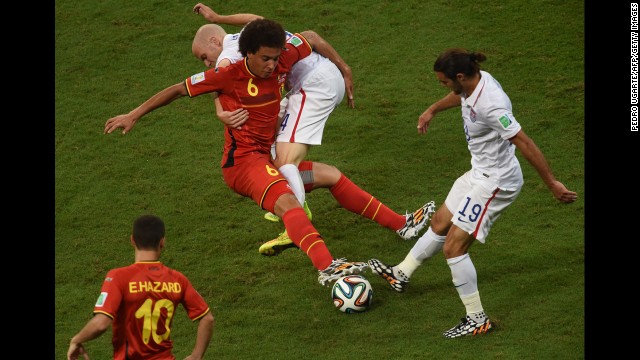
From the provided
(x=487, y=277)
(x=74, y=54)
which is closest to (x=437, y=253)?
(x=487, y=277)

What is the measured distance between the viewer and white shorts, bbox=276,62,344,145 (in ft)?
24.1

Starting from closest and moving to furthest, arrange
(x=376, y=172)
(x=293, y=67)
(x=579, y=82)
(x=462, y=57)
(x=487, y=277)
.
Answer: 1. (x=462, y=57)
2. (x=487, y=277)
3. (x=293, y=67)
4. (x=376, y=172)
5. (x=579, y=82)

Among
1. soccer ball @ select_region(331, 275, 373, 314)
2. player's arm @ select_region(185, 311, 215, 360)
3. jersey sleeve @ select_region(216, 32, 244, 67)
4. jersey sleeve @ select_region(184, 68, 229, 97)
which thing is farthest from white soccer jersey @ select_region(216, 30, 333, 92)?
player's arm @ select_region(185, 311, 215, 360)

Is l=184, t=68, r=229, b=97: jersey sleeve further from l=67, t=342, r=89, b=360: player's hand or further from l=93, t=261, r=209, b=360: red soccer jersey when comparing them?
l=67, t=342, r=89, b=360: player's hand

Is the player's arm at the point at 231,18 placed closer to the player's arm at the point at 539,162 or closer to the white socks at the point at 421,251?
the white socks at the point at 421,251

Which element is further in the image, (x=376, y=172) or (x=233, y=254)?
(x=376, y=172)

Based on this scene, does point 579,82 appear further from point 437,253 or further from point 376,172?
point 437,253

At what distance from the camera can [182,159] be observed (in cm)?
909

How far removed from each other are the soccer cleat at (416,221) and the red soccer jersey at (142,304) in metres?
2.86

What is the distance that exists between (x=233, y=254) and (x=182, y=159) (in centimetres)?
173

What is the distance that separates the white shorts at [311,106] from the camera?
736cm

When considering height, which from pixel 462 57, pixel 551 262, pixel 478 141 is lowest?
pixel 551 262

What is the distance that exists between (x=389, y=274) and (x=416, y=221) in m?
0.89

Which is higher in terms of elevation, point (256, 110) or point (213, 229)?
point (256, 110)
